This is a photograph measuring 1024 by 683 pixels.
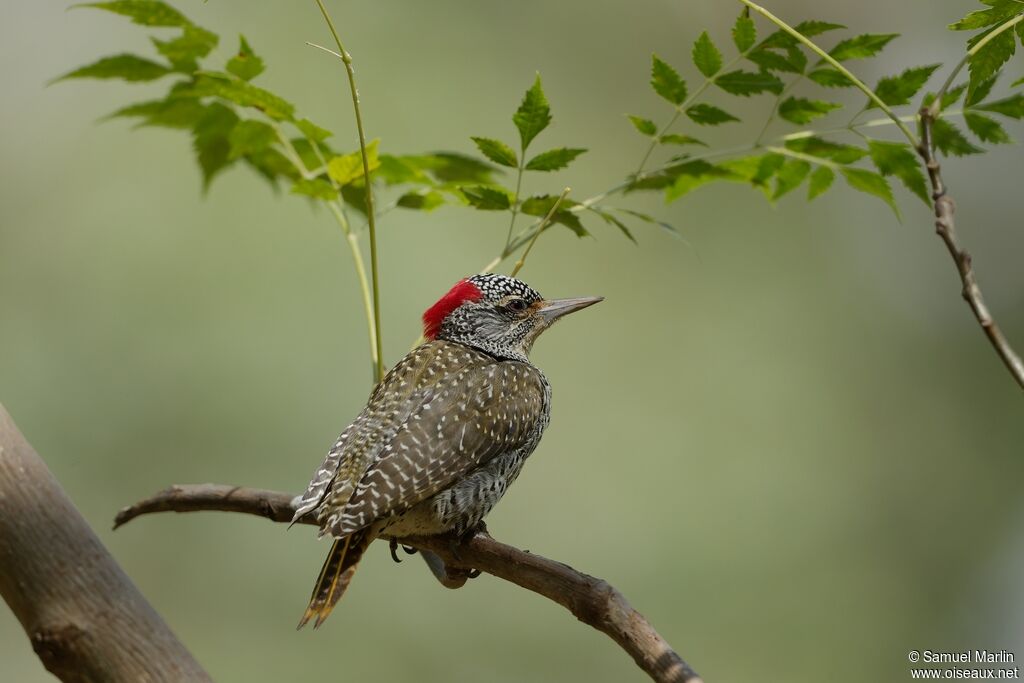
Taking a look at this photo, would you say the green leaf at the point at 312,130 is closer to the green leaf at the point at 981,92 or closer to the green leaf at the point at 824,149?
the green leaf at the point at 824,149

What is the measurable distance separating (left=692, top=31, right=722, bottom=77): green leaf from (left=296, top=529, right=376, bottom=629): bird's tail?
1.41 metres

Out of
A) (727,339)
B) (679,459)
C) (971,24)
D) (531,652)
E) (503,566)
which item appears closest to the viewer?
(971,24)

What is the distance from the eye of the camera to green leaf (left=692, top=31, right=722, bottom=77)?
2525mm

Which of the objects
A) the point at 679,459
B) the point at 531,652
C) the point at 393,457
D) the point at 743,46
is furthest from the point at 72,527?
the point at 679,459

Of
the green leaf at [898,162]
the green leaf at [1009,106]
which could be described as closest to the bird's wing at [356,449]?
the green leaf at [898,162]

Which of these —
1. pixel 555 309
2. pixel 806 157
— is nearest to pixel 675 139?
pixel 806 157

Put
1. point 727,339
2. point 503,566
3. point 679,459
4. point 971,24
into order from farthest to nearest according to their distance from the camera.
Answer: point 727,339
point 679,459
point 503,566
point 971,24

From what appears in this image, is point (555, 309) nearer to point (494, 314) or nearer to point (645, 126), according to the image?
point (494, 314)

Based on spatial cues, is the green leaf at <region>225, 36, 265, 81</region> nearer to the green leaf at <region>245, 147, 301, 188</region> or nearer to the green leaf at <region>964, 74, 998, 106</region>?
the green leaf at <region>245, 147, 301, 188</region>

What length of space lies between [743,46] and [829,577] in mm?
5772

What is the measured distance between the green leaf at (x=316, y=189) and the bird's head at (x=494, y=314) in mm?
483

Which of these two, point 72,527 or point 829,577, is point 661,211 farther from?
point 72,527

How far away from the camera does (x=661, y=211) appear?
804 cm

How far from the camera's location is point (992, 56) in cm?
189
